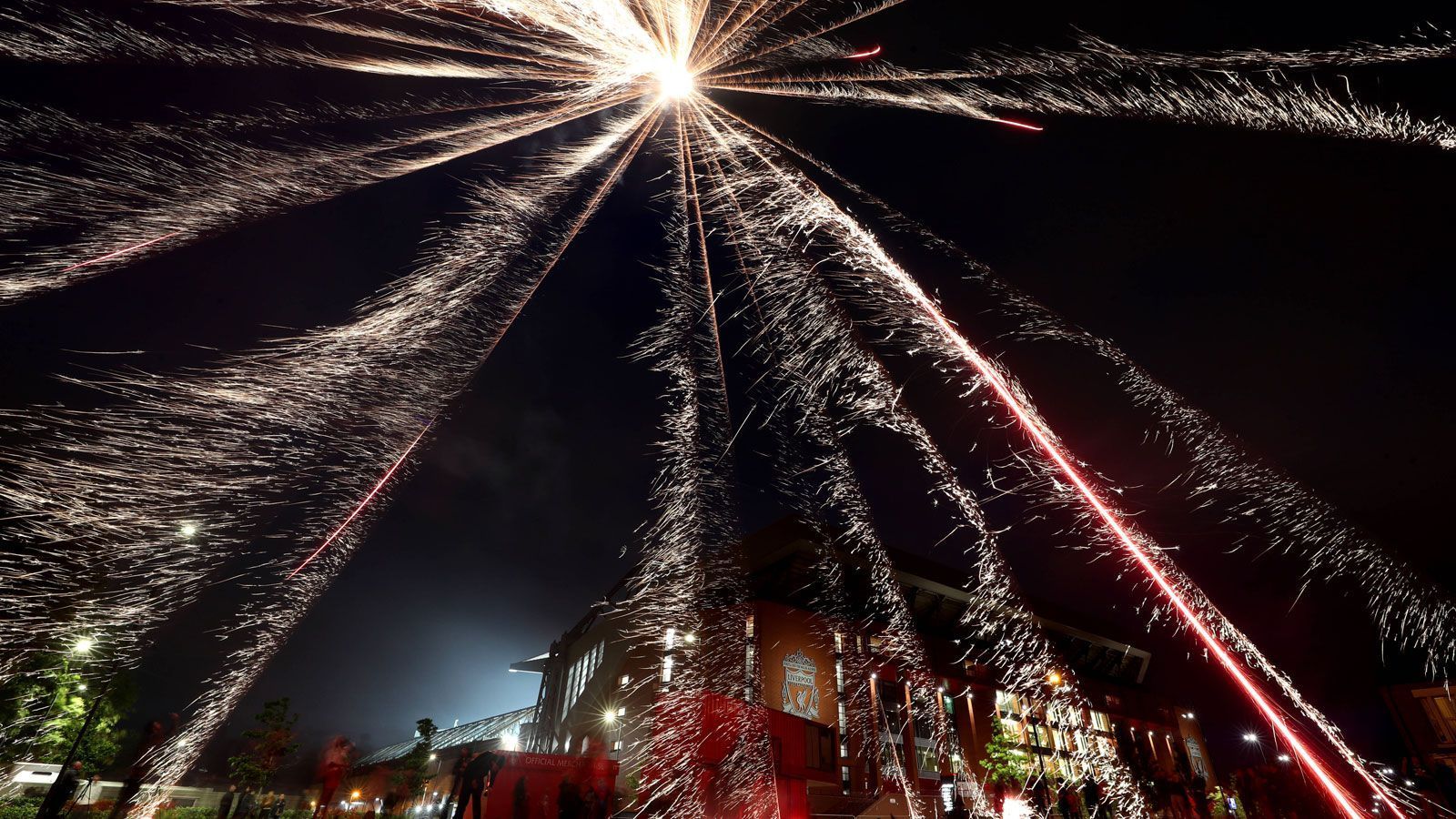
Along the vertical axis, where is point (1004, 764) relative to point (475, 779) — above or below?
above

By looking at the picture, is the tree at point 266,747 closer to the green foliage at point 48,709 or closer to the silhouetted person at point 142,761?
the green foliage at point 48,709

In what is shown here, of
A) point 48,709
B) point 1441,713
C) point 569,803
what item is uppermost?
point 48,709

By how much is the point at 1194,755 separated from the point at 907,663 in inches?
1408

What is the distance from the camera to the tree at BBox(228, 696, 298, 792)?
112ft

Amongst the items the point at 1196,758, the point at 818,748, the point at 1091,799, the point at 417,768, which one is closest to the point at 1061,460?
the point at 1091,799

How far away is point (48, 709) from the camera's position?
71.5 ft

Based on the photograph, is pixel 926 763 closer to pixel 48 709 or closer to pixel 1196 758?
pixel 1196 758

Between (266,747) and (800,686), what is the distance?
33.8m

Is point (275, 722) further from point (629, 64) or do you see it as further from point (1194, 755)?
point (1194, 755)

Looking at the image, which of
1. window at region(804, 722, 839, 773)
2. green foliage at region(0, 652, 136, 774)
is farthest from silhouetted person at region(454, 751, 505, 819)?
green foliage at region(0, 652, 136, 774)

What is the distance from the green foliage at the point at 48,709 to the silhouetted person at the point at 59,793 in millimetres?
14724

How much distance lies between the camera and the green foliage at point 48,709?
66.5ft

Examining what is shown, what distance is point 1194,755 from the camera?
47938 mm

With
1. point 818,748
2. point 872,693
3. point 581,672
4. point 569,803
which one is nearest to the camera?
point 569,803
